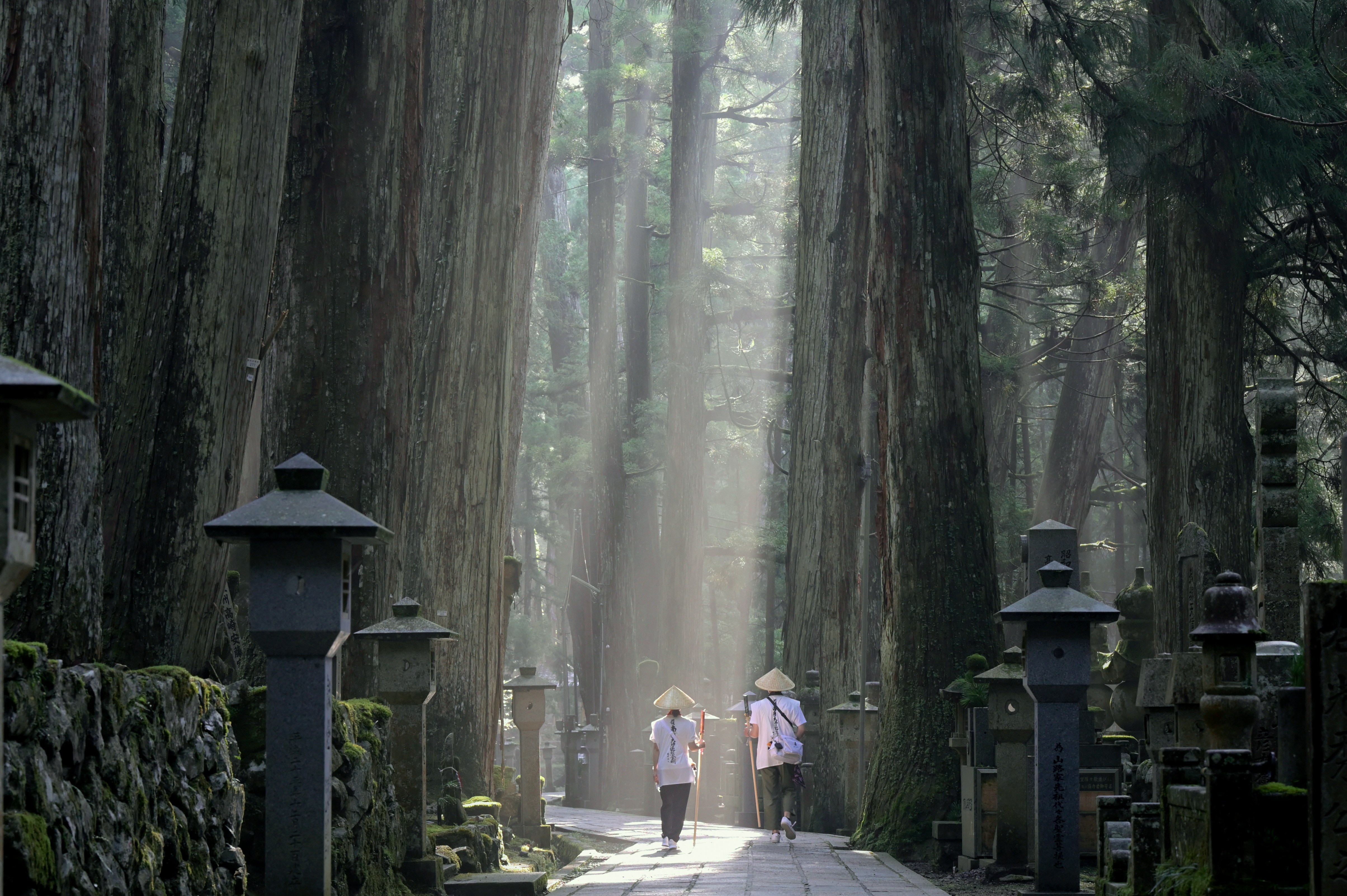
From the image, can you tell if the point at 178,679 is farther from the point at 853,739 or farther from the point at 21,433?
the point at 853,739

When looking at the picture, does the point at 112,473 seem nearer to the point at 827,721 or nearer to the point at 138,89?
the point at 138,89

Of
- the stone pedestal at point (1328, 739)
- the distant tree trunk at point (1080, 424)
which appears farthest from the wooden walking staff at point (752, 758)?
the stone pedestal at point (1328, 739)

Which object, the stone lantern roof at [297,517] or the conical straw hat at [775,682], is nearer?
the stone lantern roof at [297,517]

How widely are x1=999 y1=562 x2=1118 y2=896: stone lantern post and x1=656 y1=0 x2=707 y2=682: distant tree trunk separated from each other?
24677 mm

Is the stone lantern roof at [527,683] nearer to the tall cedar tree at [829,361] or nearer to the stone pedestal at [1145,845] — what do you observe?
the tall cedar tree at [829,361]

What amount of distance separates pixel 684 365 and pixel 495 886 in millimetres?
25170

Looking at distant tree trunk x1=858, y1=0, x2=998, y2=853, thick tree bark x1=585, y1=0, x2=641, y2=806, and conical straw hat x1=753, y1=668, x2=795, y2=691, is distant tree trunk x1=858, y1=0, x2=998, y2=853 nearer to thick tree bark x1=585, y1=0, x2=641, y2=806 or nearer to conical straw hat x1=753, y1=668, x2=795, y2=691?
conical straw hat x1=753, y1=668, x2=795, y2=691

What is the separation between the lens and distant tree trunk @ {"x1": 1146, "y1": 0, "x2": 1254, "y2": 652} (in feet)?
47.1

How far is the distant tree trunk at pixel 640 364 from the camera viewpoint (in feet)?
114

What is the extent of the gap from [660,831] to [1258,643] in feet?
45.3

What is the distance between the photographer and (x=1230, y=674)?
21.9 ft

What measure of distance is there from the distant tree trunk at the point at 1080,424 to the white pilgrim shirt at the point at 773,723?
10191 mm

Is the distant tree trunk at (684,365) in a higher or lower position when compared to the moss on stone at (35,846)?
higher

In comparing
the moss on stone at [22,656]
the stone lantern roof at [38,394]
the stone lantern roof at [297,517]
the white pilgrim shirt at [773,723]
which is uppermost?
the stone lantern roof at [38,394]
